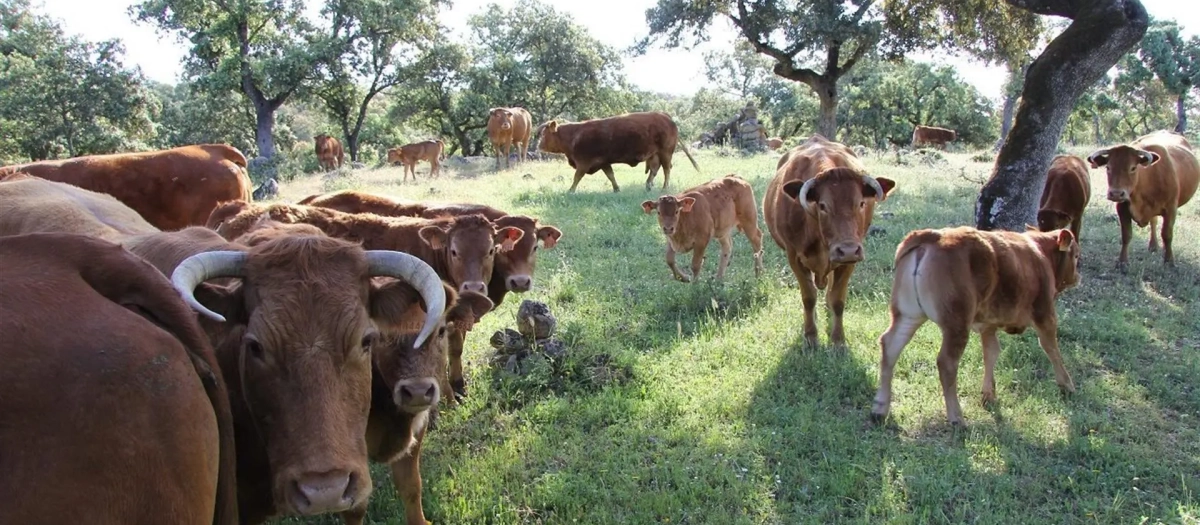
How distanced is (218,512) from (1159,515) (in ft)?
16.3

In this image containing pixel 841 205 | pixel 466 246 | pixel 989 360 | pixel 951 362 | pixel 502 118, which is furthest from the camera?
pixel 502 118

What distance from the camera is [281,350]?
2.90 meters

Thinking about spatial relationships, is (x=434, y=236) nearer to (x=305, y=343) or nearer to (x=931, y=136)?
(x=305, y=343)

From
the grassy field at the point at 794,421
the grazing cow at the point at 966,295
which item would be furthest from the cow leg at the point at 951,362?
the grassy field at the point at 794,421

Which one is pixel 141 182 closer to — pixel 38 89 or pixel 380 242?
pixel 380 242

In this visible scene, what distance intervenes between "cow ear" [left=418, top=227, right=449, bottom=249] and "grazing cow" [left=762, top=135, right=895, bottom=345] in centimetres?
320

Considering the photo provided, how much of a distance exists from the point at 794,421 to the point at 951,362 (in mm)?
1194

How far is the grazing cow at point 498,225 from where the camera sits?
625 centimetres

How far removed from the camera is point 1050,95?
362 inches

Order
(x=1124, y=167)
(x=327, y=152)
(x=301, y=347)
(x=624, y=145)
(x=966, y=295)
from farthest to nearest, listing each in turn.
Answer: (x=327, y=152), (x=624, y=145), (x=1124, y=167), (x=966, y=295), (x=301, y=347)

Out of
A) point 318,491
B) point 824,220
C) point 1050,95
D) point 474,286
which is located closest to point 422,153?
point 1050,95

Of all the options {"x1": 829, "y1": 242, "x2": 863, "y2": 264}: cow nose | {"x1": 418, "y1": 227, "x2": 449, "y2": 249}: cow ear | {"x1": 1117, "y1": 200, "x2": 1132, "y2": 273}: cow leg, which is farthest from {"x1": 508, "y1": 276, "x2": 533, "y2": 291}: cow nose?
{"x1": 1117, "y1": 200, "x2": 1132, "y2": 273}: cow leg

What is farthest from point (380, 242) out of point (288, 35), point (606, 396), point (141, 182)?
point (288, 35)

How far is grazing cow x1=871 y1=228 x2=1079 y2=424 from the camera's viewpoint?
5.27m
